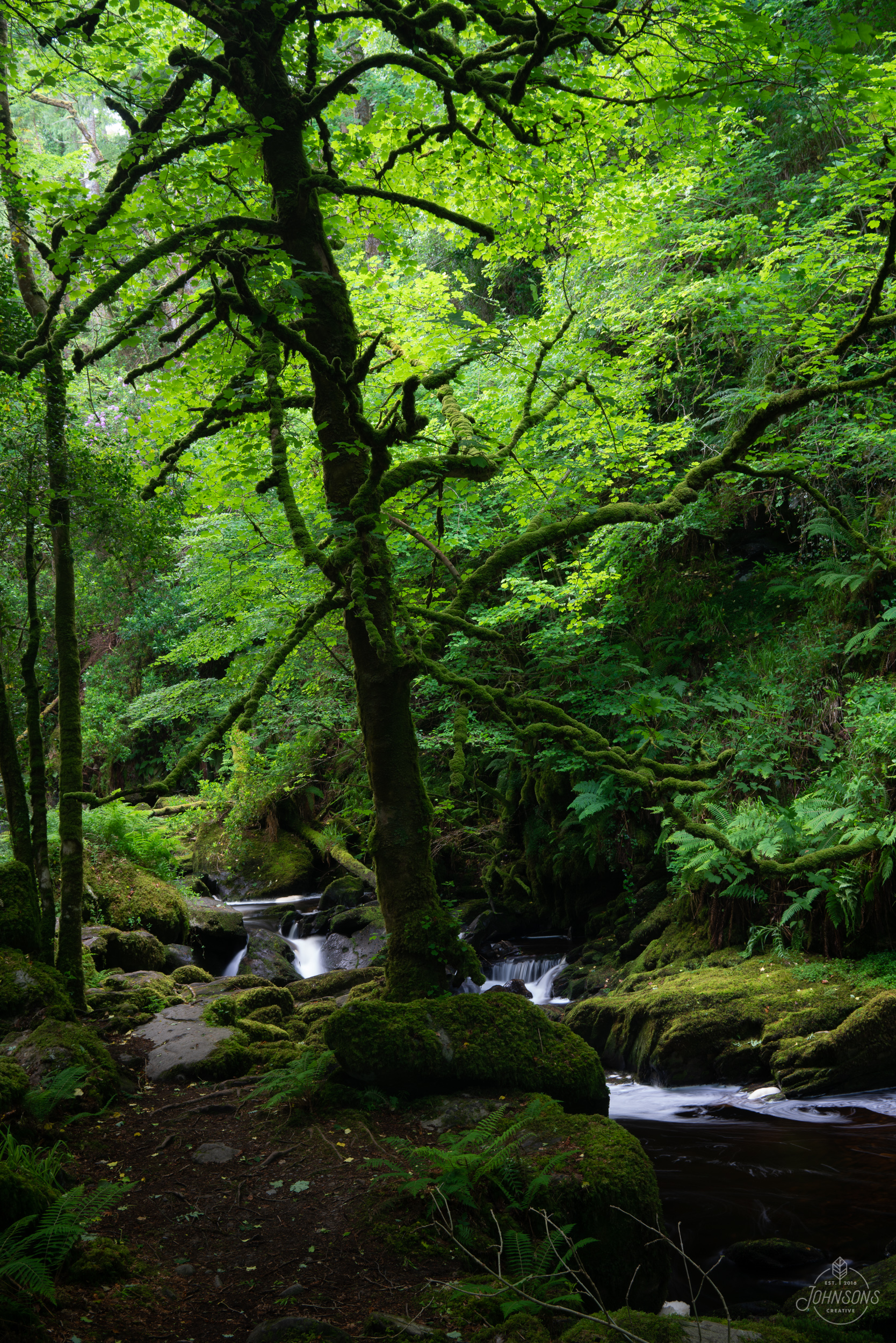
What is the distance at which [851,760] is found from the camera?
931cm

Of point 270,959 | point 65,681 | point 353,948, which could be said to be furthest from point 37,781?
point 353,948

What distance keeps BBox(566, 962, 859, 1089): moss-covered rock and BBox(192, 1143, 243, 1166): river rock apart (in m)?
4.21

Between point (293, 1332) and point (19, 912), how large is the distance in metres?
4.41

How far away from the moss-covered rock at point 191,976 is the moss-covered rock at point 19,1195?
5648 mm

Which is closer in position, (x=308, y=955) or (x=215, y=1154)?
(x=215, y=1154)

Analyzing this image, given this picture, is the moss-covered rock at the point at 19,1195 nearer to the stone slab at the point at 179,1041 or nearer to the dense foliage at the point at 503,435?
the dense foliage at the point at 503,435

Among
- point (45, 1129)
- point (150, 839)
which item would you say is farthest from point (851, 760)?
point (150, 839)

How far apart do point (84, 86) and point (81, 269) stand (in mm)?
2707

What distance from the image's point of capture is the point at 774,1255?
507 centimetres

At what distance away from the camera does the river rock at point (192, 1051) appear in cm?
617

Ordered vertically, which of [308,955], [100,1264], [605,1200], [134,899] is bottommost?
[308,955]

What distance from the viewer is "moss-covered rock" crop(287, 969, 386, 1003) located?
9.83 meters

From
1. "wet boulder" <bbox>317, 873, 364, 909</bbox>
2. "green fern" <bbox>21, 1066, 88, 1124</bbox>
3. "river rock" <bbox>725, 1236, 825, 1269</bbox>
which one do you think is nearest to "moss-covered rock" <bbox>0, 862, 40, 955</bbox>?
"green fern" <bbox>21, 1066, 88, 1124</bbox>

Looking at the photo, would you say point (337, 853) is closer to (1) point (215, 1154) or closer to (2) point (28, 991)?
(2) point (28, 991)
